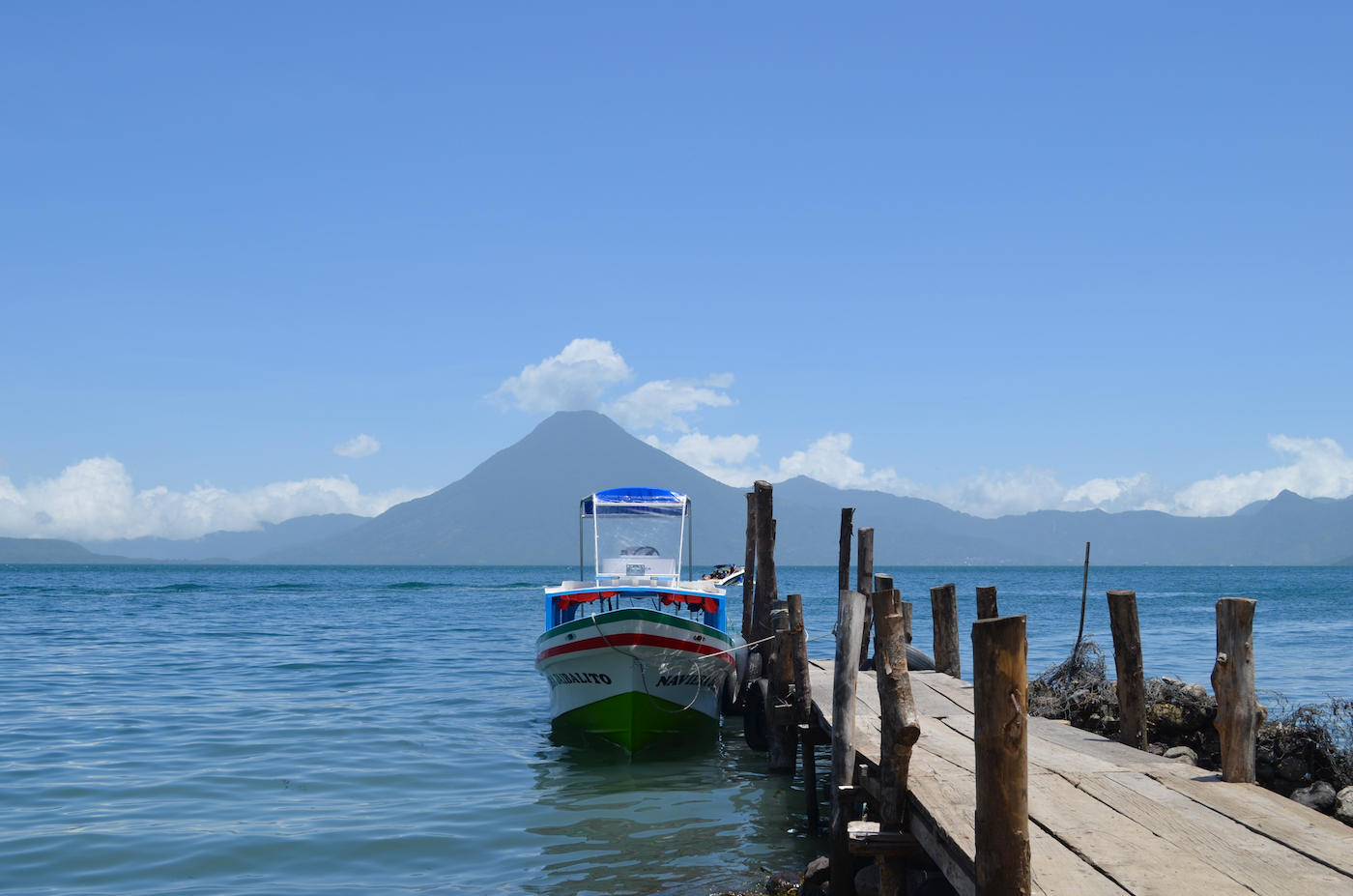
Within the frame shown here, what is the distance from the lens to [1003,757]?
14.5ft

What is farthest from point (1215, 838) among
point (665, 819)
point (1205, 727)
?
point (1205, 727)

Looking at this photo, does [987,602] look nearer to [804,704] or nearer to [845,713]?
[804,704]

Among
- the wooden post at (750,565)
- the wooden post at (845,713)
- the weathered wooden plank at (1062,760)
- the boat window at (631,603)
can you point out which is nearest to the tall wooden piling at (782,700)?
the boat window at (631,603)

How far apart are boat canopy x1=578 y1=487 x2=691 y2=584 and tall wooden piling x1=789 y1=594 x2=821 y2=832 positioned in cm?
413

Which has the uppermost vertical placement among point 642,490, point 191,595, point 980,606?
point 642,490

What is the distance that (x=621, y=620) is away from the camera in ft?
42.2

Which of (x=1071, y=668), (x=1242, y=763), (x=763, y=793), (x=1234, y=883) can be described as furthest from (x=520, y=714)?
(x=1234, y=883)

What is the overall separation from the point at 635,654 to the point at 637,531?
14.3ft

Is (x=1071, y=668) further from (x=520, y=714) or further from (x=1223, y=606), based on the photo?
(x=520, y=714)

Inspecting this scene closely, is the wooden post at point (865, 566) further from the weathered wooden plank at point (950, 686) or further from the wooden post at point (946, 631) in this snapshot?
the weathered wooden plank at point (950, 686)

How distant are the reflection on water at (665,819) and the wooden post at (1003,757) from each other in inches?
173

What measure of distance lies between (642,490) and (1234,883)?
506 inches

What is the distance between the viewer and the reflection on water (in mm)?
8781

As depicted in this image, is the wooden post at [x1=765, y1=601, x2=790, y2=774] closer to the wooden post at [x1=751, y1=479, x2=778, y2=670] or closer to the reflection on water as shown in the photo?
the reflection on water
